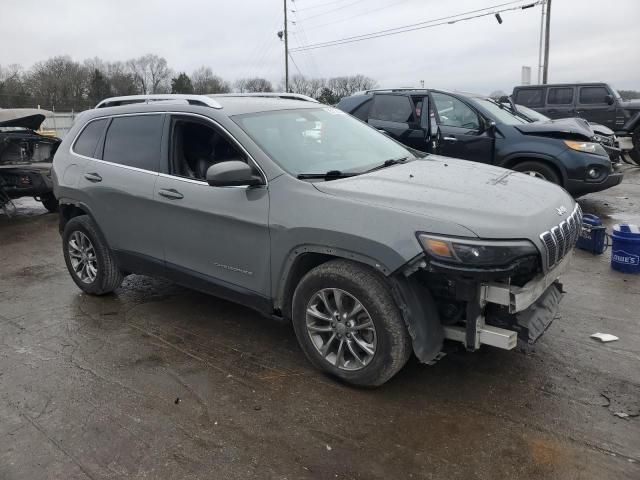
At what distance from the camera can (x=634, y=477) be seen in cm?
253

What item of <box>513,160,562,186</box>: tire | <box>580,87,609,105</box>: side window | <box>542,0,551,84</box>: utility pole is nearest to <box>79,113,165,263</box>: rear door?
<box>513,160,562,186</box>: tire

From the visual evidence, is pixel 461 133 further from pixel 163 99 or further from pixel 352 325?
pixel 352 325

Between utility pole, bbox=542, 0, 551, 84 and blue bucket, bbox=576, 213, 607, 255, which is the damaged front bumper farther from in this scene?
utility pole, bbox=542, 0, 551, 84

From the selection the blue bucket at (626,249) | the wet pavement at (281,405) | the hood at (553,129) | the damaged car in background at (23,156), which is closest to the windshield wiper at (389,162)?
the wet pavement at (281,405)

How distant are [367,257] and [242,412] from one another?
46.6 inches

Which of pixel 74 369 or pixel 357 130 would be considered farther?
pixel 357 130

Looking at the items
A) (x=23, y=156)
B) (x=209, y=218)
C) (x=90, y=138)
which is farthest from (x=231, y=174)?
(x=23, y=156)

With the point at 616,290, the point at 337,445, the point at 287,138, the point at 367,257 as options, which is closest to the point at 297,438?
the point at 337,445

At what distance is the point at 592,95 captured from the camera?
14.9 m

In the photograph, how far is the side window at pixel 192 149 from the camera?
413 centimetres

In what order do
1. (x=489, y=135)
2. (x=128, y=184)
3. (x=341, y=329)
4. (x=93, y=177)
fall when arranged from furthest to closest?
(x=489, y=135) < (x=93, y=177) < (x=128, y=184) < (x=341, y=329)

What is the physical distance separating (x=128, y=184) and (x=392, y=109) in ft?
18.1

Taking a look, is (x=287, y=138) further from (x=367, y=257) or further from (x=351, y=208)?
(x=367, y=257)

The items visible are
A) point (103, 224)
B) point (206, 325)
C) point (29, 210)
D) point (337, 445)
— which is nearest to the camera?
point (337, 445)
